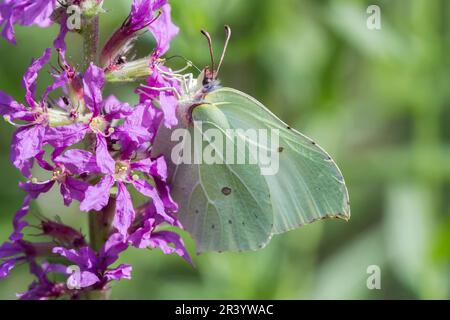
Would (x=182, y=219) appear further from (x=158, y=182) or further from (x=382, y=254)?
(x=382, y=254)

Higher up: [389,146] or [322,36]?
[322,36]

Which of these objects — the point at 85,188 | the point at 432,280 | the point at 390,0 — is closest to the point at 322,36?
the point at 390,0

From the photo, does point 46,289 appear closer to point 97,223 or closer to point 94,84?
point 97,223

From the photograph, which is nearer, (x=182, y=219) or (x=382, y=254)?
(x=182, y=219)

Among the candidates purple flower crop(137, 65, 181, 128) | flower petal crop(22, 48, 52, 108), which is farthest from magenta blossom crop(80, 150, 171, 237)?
flower petal crop(22, 48, 52, 108)

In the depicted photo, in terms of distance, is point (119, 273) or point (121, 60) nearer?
point (119, 273)

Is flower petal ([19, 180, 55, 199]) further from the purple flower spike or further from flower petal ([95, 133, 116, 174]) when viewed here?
flower petal ([95, 133, 116, 174])

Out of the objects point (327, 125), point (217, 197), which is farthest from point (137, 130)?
point (327, 125)
